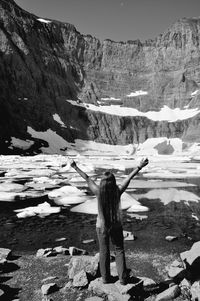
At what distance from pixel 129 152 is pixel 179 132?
29679 mm

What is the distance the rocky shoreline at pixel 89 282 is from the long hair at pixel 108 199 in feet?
4.53

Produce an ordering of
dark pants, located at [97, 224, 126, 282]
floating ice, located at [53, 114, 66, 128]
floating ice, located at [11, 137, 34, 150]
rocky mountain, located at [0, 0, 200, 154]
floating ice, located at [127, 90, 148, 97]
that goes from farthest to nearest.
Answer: floating ice, located at [127, 90, 148, 97]
floating ice, located at [53, 114, 66, 128]
rocky mountain, located at [0, 0, 200, 154]
floating ice, located at [11, 137, 34, 150]
dark pants, located at [97, 224, 126, 282]

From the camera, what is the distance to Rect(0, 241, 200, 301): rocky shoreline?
6143 millimetres

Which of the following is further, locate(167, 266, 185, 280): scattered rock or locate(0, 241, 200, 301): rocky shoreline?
locate(167, 266, 185, 280): scattered rock

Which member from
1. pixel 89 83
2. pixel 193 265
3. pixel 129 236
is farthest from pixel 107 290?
pixel 89 83

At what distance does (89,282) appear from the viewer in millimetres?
6754

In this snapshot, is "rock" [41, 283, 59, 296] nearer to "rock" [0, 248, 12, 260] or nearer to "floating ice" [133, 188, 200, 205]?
"rock" [0, 248, 12, 260]

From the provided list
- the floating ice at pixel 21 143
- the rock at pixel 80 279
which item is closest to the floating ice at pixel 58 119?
the floating ice at pixel 21 143

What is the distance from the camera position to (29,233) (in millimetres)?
12289

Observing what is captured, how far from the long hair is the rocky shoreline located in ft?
4.53

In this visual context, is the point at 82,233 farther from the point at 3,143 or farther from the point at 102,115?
the point at 102,115

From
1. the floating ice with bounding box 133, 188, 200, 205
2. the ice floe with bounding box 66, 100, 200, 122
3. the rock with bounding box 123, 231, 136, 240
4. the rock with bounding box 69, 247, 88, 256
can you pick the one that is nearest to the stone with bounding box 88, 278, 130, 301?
the rock with bounding box 69, 247, 88, 256

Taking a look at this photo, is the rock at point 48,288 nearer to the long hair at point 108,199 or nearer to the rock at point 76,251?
the long hair at point 108,199

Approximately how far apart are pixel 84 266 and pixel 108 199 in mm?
2012
